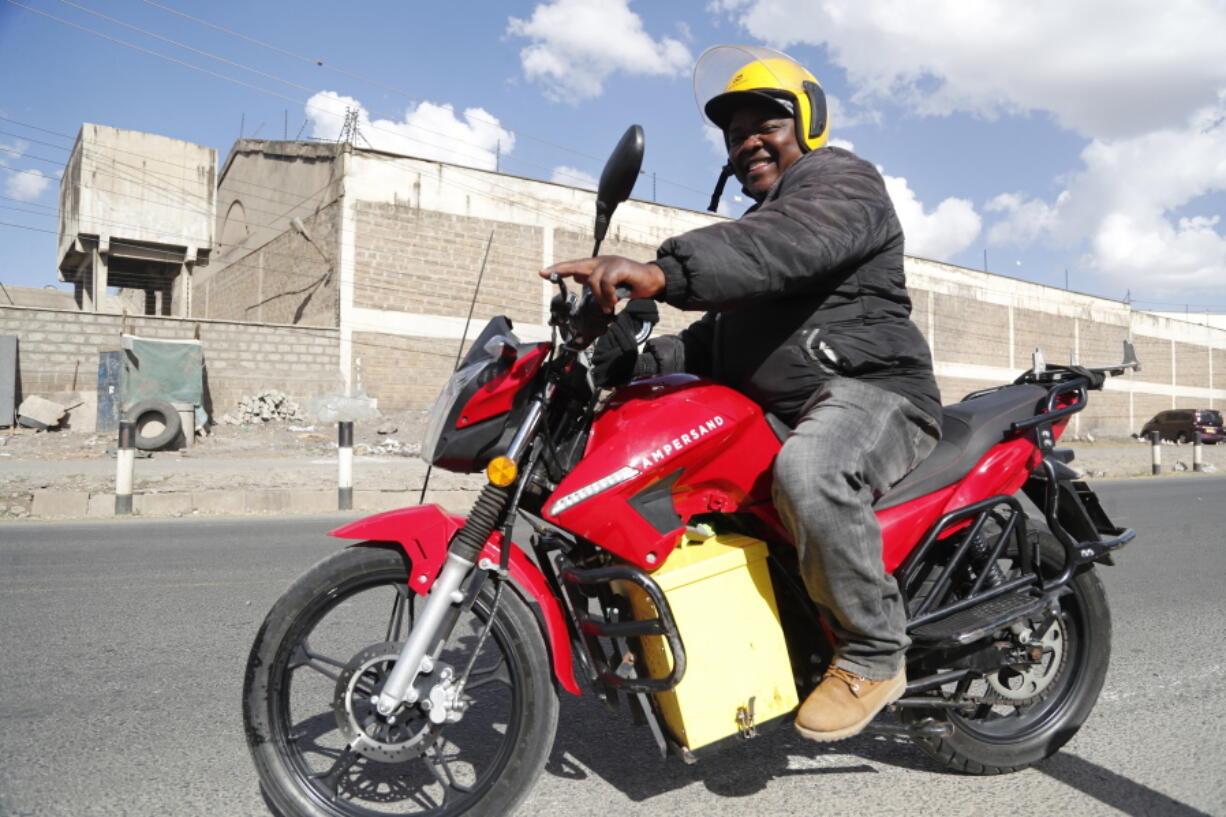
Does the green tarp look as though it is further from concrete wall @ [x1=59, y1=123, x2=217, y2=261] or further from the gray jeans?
the gray jeans

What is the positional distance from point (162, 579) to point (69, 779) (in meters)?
3.43

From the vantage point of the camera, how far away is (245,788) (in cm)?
250

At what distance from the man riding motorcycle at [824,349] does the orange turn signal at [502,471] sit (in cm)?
46

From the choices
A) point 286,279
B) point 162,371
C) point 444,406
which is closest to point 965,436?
point 444,406

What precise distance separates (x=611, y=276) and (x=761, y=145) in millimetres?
1060

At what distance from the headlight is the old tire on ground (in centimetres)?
1661

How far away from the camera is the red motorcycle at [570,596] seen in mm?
2133

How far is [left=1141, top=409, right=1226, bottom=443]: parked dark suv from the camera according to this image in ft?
115

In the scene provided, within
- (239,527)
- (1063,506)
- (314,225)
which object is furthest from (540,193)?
A: (1063,506)

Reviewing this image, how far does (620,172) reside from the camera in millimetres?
2014

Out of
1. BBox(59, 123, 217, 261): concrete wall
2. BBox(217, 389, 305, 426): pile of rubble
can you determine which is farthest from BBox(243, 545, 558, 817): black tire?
BBox(59, 123, 217, 261): concrete wall

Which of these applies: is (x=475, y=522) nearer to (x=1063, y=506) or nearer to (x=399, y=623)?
(x=399, y=623)

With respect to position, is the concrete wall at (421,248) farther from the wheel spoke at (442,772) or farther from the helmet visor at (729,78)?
the wheel spoke at (442,772)

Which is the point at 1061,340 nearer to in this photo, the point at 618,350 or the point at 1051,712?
the point at 1051,712
